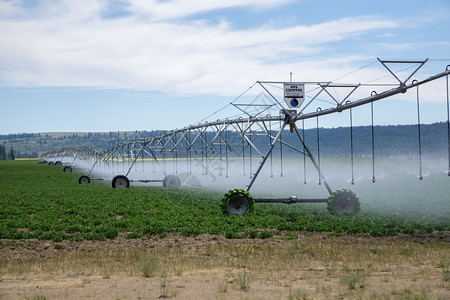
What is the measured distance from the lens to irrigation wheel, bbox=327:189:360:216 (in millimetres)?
27062

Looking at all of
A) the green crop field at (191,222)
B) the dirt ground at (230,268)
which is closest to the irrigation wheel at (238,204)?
the green crop field at (191,222)

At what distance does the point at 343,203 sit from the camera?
27188 millimetres

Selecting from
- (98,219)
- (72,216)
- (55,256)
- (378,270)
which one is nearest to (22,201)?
(72,216)

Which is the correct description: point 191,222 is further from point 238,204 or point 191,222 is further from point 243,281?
point 243,281

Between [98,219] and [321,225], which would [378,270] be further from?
[98,219]

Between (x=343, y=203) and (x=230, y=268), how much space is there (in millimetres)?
13209

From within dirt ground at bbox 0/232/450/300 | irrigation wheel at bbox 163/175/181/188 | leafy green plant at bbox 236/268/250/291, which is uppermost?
irrigation wheel at bbox 163/175/181/188

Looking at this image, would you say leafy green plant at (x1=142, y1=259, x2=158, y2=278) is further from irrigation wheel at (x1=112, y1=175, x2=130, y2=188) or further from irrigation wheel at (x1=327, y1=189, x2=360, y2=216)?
irrigation wheel at (x1=112, y1=175, x2=130, y2=188)

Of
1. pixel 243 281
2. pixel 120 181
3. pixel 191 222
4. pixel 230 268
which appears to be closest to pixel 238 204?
pixel 191 222

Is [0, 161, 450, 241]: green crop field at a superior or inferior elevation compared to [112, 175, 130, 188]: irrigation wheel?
inferior

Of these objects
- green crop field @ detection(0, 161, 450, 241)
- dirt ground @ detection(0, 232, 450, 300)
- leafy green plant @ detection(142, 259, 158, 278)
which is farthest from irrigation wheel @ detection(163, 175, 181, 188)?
leafy green plant @ detection(142, 259, 158, 278)

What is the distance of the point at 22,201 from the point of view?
39.1m

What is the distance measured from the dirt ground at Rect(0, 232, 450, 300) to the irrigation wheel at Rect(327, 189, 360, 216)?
577 centimetres

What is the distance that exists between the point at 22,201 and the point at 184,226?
20.1 meters
